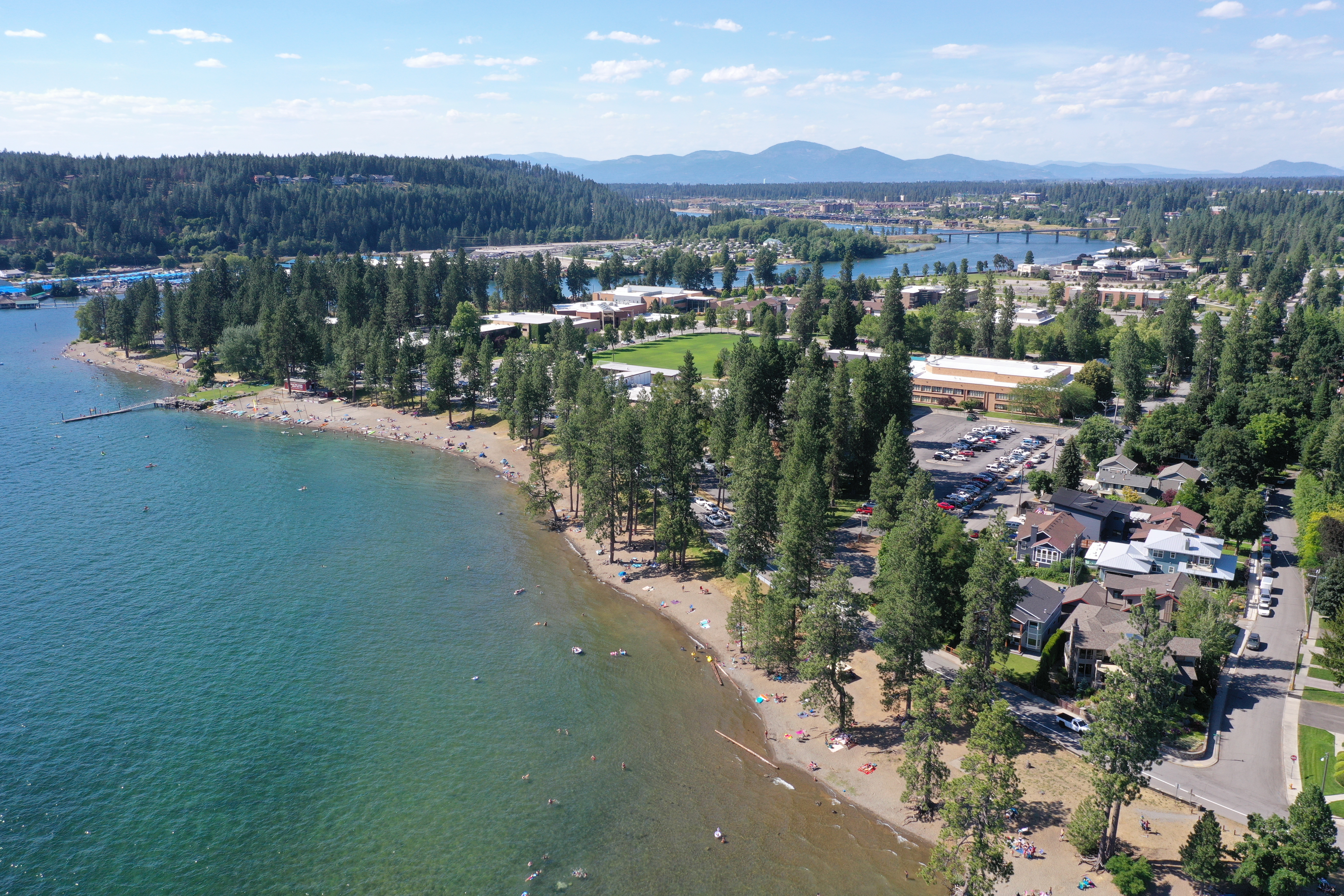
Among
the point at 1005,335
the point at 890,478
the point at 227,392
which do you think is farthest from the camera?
the point at 1005,335

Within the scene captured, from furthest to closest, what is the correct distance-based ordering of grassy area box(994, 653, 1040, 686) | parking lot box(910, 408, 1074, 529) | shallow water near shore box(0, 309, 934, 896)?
parking lot box(910, 408, 1074, 529) → grassy area box(994, 653, 1040, 686) → shallow water near shore box(0, 309, 934, 896)

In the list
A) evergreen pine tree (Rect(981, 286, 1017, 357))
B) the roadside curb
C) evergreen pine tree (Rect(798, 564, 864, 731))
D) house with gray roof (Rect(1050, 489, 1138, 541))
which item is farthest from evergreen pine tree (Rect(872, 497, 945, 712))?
evergreen pine tree (Rect(981, 286, 1017, 357))

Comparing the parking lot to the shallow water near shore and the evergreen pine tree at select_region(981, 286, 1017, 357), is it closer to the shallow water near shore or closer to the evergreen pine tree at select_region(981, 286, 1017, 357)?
the evergreen pine tree at select_region(981, 286, 1017, 357)

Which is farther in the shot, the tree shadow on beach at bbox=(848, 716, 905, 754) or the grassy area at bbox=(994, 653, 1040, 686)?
the grassy area at bbox=(994, 653, 1040, 686)

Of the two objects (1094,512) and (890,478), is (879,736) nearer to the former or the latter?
(890,478)

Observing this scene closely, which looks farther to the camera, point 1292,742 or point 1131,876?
point 1292,742

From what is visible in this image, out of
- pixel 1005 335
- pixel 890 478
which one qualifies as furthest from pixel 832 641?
pixel 1005 335

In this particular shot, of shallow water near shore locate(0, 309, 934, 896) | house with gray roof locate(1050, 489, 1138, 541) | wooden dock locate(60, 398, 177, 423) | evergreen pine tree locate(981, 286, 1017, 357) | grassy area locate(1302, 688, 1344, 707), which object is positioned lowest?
shallow water near shore locate(0, 309, 934, 896)

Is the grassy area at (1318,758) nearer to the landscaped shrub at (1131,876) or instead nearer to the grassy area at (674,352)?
the landscaped shrub at (1131,876)

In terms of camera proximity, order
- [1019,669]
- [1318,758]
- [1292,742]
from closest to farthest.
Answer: [1318,758], [1292,742], [1019,669]
